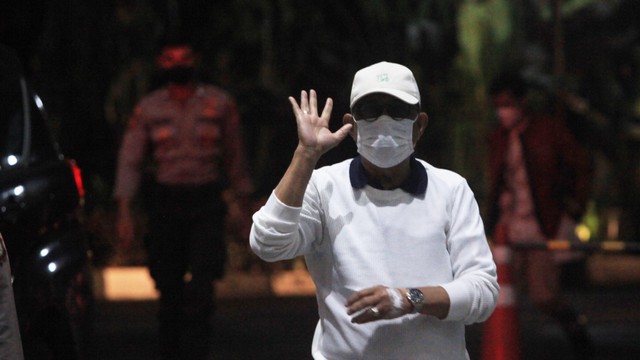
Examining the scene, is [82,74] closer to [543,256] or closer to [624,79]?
[624,79]

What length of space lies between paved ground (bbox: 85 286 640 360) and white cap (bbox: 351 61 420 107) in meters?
2.83

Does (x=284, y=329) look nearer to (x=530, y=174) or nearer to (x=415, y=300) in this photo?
(x=530, y=174)

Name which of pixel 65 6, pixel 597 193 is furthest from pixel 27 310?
pixel 597 193

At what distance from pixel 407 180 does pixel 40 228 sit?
7.52ft

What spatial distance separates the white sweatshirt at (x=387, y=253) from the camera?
4348mm

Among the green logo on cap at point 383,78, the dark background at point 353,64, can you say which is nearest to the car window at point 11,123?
the green logo on cap at point 383,78

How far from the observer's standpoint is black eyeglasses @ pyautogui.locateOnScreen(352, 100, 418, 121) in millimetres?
4551

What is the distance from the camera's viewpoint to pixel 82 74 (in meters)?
13.3

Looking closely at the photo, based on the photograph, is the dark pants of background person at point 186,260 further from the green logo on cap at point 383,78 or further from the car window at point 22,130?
the green logo on cap at point 383,78

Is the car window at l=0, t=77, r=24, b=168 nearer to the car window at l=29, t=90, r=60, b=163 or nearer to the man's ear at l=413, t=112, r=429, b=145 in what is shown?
the car window at l=29, t=90, r=60, b=163

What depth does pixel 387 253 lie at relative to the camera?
14.3 ft

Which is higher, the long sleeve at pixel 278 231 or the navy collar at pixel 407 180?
the navy collar at pixel 407 180

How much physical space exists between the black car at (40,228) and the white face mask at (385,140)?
200cm

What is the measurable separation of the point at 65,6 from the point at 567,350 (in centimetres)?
571
